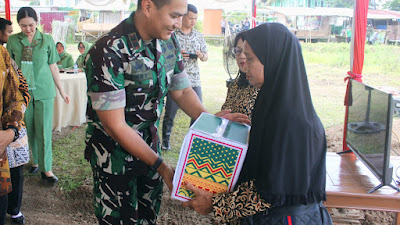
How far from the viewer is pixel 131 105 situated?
1.64m

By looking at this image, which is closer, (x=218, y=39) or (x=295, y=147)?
(x=295, y=147)

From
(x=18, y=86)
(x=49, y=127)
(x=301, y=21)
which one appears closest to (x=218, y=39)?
(x=301, y=21)

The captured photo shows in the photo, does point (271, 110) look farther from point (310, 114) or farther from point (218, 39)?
point (218, 39)

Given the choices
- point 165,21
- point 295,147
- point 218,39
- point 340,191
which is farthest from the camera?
point 218,39

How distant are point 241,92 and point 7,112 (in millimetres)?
1584

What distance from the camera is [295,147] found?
1257 millimetres

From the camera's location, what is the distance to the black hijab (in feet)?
4.10

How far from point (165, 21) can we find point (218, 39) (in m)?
14.5

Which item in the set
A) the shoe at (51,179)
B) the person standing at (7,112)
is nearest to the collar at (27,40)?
the shoe at (51,179)

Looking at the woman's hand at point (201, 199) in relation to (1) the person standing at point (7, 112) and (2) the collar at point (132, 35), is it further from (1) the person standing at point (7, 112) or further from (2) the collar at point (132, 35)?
(1) the person standing at point (7, 112)

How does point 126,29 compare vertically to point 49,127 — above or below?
above

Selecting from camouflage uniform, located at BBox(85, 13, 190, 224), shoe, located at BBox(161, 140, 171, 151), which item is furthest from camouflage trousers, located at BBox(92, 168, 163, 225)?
shoe, located at BBox(161, 140, 171, 151)

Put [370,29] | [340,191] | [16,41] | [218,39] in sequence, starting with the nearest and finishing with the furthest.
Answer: [340,191] < [16,41] < [370,29] < [218,39]

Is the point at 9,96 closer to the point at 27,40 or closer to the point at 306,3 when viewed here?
the point at 27,40
